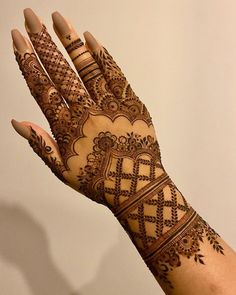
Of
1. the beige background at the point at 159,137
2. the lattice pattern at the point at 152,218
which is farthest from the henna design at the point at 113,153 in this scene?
the beige background at the point at 159,137

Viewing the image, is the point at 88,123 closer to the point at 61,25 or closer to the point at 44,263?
the point at 61,25

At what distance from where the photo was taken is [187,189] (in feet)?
3.36

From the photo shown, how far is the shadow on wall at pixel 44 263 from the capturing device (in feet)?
3.28

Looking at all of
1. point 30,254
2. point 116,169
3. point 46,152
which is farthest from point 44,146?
point 30,254

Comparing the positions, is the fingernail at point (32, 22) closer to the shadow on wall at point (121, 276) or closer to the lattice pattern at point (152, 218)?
the lattice pattern at point (152, 218)

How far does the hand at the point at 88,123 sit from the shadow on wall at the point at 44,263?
0.38 metres

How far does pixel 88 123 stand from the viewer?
666 millimetres

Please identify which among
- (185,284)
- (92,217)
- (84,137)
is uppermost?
(84,137)

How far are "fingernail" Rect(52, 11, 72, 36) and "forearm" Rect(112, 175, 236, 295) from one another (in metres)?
0.28

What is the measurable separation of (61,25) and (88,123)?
0.16 metres

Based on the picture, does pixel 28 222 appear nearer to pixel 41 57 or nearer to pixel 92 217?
pixel 92 217
